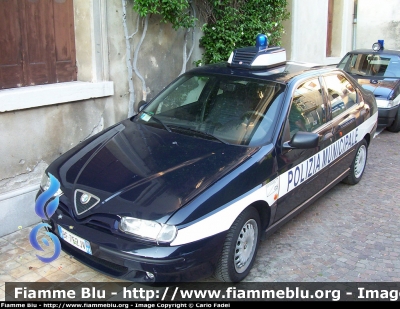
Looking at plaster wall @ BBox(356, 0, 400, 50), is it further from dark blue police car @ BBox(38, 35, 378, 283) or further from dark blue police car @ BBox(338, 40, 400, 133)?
dark blue police car @ BBox(38, 35, 378, 283)

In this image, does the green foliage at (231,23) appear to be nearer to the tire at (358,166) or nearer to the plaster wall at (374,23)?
the tire at (358,166)

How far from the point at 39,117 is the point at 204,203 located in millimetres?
2652

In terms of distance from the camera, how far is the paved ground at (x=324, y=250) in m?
4.07

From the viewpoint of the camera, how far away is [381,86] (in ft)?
29.9

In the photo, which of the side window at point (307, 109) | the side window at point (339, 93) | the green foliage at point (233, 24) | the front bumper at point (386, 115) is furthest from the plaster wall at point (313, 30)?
the side window at point (307, 109)

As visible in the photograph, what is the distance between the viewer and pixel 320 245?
185 inches

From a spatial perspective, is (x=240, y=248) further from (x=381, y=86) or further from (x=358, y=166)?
(x=381, y=86)

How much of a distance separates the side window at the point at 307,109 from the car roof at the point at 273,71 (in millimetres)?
147

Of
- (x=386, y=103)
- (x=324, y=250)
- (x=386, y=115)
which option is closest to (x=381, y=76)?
(x=386, y=103)

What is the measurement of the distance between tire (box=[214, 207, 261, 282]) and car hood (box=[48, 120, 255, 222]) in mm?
439

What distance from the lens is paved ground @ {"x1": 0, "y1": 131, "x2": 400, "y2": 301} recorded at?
13.4 feet

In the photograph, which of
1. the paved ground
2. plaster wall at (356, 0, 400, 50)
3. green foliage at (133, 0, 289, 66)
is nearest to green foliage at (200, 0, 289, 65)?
green foliage at (133, 0, 289, 66)

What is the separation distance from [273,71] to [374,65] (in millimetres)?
5682

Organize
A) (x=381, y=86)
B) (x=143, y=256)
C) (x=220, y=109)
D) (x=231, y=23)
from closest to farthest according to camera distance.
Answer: (x=143, y=256), (x=220, y=109), (x=231, y=23), (x=381, y=86)
